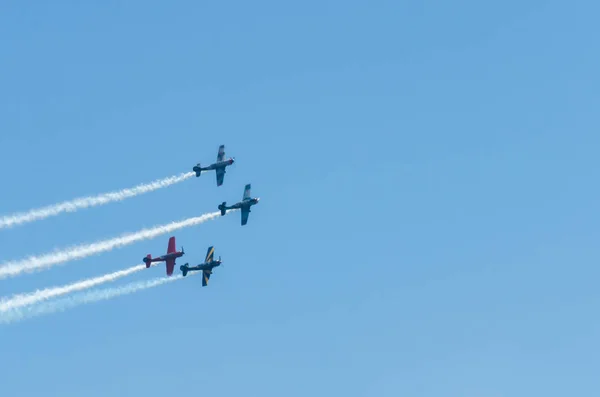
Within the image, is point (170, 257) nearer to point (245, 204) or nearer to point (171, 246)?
point (171, 246)

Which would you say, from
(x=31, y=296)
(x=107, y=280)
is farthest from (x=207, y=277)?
(x=31, y=296)

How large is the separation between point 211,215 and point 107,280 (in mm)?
22777

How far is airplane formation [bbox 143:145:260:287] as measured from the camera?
14612 centimetres

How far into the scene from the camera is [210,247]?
154875 mm

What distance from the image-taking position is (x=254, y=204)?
15625 centimetres

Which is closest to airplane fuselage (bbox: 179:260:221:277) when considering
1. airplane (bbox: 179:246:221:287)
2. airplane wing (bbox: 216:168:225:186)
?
airplane (bbox: 179:246:221:287)

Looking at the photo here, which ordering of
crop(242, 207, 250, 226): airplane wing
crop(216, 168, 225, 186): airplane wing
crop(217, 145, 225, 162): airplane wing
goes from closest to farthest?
1. crop(242, 207, 250, 226): airplane wing
2. crop(216, 168, 225, 186): airplane wing
3. crop(217, 145, 225, 162): airplane wing

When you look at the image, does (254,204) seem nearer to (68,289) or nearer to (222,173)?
(222,173)

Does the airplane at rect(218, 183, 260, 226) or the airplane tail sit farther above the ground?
the airplane tail

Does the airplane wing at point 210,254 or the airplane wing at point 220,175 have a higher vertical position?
the airplane wing at point 220,175

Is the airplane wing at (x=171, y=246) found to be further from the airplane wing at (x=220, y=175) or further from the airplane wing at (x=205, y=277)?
the airplane wing at (x=220, y=175)

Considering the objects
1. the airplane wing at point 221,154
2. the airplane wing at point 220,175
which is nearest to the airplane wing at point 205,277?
the airplane wing at point 220,175

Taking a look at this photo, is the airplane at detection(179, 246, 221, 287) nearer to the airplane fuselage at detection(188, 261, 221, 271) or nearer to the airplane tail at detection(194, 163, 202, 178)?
the airplane fuselage at detection(188, 261, 221, 271)

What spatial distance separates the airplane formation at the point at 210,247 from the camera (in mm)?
146125
